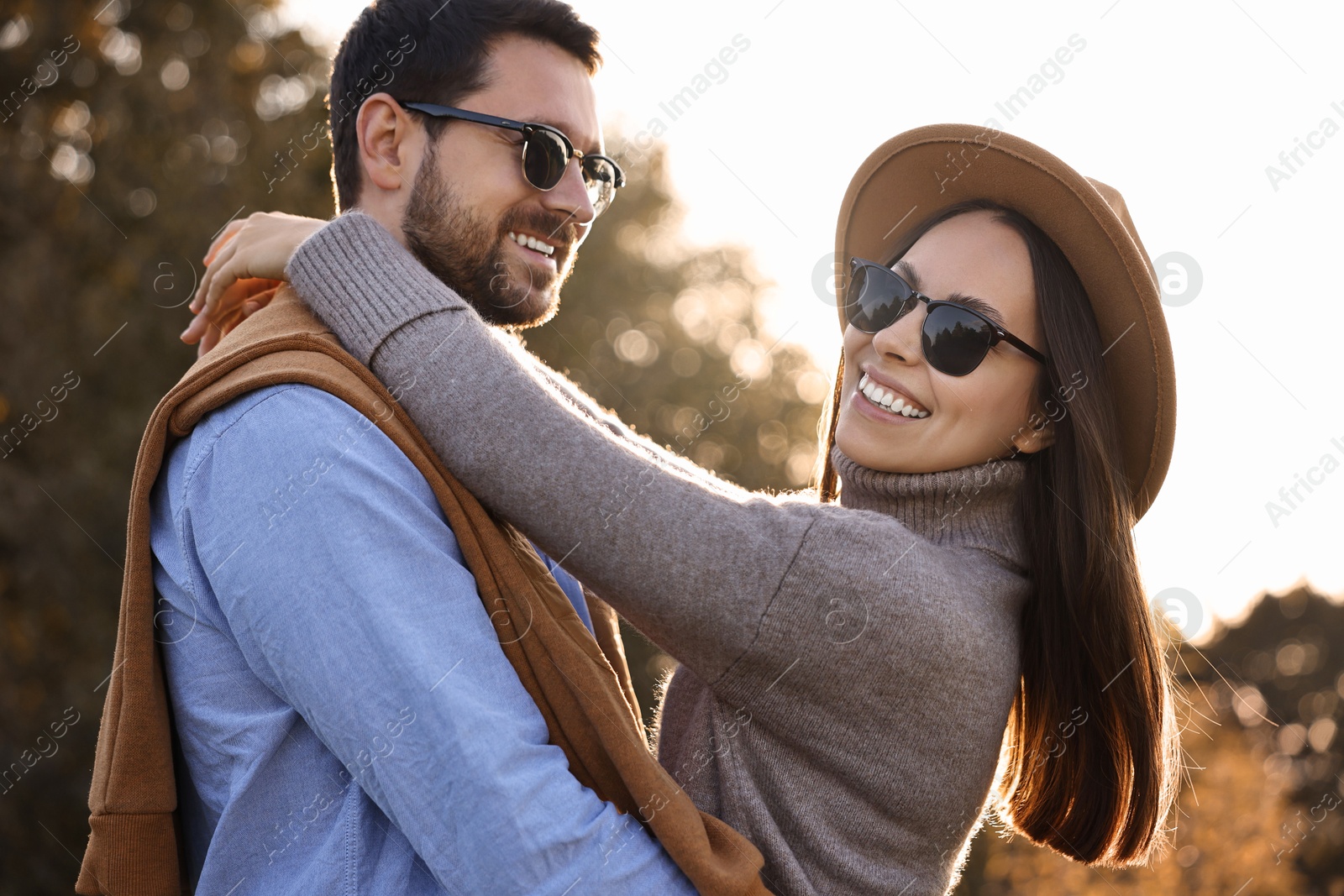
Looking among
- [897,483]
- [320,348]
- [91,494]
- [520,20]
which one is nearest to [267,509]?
[320,348]

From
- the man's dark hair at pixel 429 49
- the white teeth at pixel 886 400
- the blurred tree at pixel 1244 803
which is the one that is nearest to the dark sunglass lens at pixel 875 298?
the white teeth at pixel 886 400

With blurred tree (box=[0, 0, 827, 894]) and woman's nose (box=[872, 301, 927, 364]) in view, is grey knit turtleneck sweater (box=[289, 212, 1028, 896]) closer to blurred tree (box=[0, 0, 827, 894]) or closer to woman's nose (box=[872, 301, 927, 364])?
woman's nose (box=[872, 301, 927, 364])

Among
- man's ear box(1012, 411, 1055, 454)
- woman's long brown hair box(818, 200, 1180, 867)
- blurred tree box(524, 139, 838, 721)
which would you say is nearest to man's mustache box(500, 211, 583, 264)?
woman's long brown hair box(818, 200, 1180, 867)

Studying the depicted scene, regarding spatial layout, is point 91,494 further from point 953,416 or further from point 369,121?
point 953,416

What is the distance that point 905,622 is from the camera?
1863mm

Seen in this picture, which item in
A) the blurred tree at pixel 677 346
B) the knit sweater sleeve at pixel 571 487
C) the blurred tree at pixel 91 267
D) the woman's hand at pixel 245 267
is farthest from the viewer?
the blurred tree at pixel 677 346

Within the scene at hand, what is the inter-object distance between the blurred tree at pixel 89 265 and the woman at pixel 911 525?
8.65m

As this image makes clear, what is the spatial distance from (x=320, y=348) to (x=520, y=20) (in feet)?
3.86

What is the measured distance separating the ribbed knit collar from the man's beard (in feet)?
3.00

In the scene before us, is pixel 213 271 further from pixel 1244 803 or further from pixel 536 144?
pixel 1244 803

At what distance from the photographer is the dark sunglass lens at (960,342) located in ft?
7.37

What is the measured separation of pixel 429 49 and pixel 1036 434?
1692 mm

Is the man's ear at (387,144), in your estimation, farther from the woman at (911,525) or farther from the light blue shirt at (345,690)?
the light blue shirt at (345,690)

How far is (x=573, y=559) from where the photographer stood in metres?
1.77
